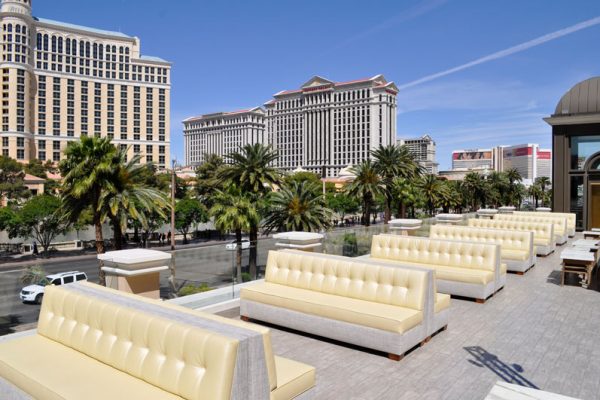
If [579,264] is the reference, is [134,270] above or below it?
above

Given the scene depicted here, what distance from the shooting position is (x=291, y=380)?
399 cm

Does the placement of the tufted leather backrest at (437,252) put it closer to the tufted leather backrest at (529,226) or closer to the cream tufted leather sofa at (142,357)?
the cream tufted leather sofa at (142,357)

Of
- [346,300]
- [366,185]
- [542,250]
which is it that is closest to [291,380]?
[346,300]

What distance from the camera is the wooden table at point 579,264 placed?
1048 centimetres

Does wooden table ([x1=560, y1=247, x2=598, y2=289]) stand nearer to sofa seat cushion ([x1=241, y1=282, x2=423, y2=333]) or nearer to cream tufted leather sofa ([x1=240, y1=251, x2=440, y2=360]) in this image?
cream tufted leather sofa ([x1=240, y1=251, x2=440, y2=360])

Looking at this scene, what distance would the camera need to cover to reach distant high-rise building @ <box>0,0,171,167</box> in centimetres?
10900

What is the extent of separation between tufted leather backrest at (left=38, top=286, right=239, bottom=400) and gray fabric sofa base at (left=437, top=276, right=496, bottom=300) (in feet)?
23.0

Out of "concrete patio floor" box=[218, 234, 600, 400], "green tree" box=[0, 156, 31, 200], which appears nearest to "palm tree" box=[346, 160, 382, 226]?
"concrete patio floor" box=[218, 234, 600, 400]

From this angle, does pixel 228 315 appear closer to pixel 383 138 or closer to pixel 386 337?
pixel 386 337

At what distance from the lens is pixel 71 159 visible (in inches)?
675

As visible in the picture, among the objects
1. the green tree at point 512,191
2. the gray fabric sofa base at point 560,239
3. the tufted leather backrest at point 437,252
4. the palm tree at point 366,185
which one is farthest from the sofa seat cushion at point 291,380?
the green tree at point 512,191

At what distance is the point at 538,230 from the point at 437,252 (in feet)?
27.4

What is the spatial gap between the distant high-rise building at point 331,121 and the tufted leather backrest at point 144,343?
5387 inches

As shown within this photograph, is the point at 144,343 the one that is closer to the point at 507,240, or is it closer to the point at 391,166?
the point at 507,240
